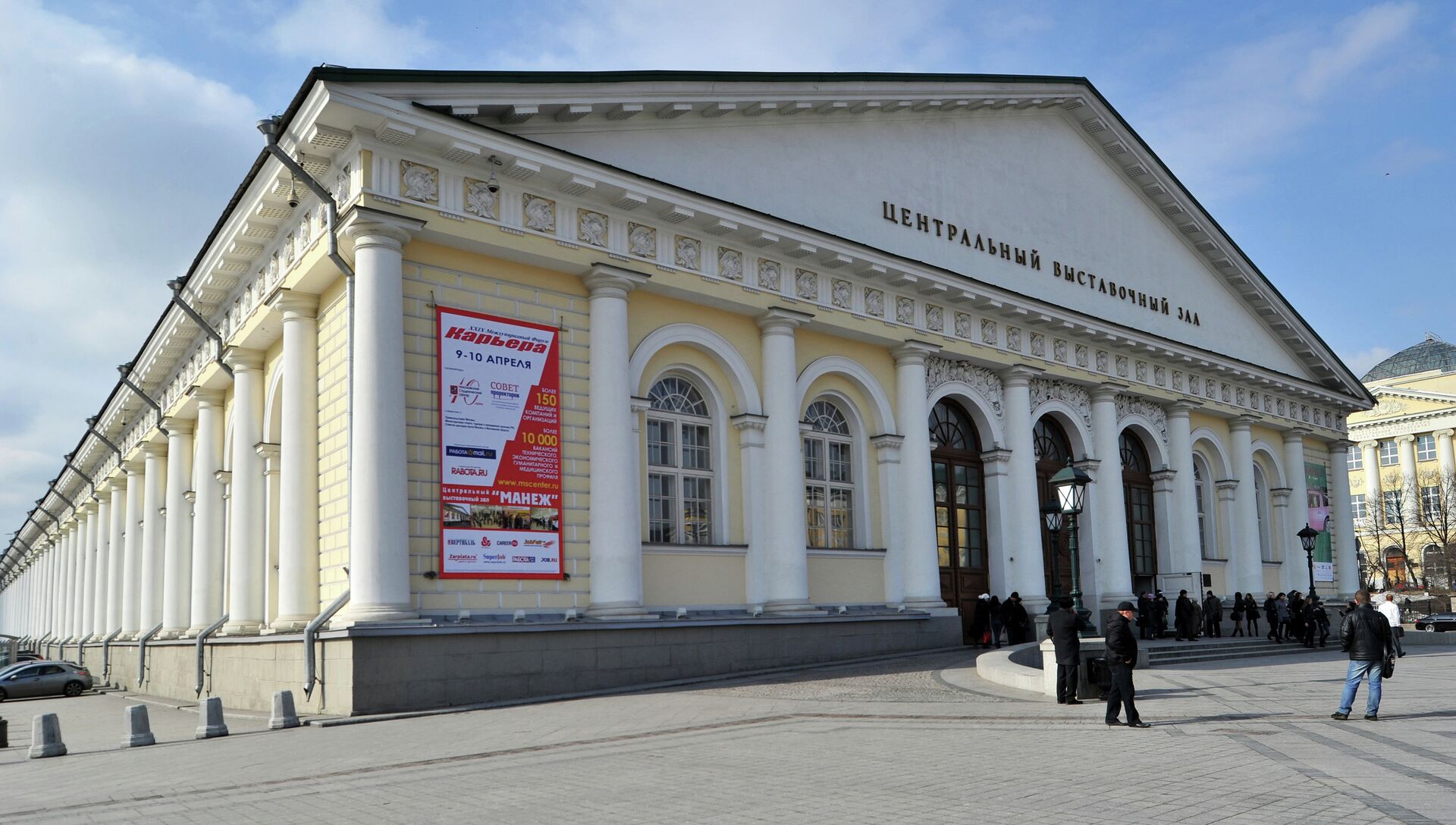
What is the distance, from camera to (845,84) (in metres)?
25.3

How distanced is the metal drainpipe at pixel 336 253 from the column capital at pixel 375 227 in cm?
43

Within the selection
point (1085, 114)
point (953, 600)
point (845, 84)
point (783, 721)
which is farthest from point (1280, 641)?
point (783, 721)

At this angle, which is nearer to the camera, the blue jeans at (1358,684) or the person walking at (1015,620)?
the blue jeans at (1358,684)

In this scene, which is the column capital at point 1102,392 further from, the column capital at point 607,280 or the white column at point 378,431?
the white column at point 378,431

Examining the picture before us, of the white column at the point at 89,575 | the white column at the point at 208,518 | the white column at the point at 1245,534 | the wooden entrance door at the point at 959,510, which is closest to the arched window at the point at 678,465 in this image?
the wooden entrance door at the point at 959,510

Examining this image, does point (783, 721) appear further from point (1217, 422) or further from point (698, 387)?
point (1217, 422)

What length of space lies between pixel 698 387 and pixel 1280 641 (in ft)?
53.9

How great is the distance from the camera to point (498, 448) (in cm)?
1928

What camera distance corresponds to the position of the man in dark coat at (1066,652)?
51.3ft

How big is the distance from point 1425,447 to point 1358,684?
8109 cm

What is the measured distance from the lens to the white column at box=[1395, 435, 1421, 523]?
264 ft

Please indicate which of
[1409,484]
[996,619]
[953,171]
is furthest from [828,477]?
[1409,484]

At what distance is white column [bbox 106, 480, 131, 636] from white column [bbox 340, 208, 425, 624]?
2726 centimetres

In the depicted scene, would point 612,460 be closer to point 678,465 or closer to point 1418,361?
point 678,465
